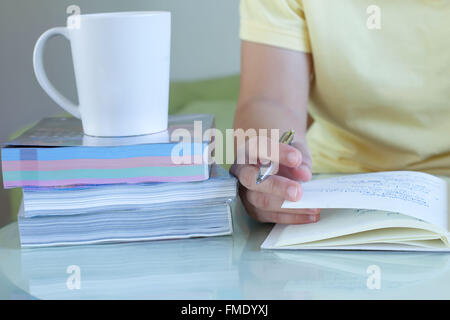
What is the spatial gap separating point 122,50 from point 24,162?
0.48 feet

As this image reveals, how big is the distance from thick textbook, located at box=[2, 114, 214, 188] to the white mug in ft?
0.12

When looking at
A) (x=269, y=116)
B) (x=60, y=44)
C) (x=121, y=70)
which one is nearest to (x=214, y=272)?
(x=121, y=70)

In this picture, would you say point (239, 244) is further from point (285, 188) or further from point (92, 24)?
point (92, 24)

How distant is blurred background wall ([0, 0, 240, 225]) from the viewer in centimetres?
180

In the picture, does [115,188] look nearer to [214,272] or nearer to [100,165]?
[100,165]

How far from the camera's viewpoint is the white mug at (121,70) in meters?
0.60

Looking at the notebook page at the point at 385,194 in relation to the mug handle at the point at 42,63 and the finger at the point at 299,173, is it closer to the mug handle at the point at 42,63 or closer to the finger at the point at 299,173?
the finger at the point at 299,173

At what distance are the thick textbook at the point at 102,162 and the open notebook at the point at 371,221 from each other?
110mm

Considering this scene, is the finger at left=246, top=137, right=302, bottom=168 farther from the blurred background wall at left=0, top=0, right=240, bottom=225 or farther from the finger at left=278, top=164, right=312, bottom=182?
the blurred background wall at left=0, top=0, right=240, bottom=225

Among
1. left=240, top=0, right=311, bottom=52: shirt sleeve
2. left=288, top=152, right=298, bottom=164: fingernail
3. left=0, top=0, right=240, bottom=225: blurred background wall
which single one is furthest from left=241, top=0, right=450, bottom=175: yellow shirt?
left=0, top=0, right=240, bottom=225: blurred background wall

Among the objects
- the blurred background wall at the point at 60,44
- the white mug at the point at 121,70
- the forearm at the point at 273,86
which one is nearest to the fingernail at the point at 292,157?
the white mug at the point at 121,70

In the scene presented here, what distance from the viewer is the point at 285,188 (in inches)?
24.1

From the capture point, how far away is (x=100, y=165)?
0.60 meters

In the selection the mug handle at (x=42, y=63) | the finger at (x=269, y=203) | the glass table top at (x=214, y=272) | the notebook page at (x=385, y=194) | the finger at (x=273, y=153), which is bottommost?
the glass table top at (x=214, y=272)
